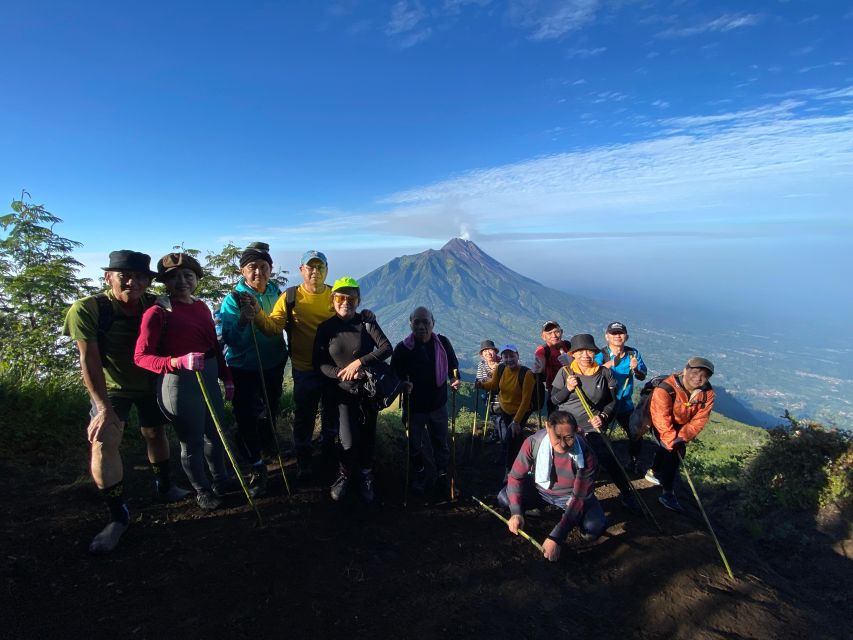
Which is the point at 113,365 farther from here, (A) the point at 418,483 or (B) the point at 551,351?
(B) the point at 551,351

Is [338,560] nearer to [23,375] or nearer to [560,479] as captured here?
[560,479]

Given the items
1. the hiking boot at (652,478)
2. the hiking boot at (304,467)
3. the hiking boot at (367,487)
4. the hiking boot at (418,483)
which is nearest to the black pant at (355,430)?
the hiking boot at (367,487)

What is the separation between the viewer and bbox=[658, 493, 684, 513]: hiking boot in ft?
19.9

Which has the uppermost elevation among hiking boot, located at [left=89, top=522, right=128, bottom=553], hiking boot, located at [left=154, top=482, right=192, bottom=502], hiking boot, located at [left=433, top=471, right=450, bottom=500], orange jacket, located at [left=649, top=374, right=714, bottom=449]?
orange jacket, located at [left=649, top=374, right=714, bottom=449]

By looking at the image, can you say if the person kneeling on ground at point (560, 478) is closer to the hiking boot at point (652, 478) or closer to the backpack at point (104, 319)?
the hiking boot at point (652, 478)

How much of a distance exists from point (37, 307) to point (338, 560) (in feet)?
59.2

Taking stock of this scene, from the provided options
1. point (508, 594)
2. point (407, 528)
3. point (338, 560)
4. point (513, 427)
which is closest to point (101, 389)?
point (338, 560)

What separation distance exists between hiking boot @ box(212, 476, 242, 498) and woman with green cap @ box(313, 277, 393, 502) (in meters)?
1.28

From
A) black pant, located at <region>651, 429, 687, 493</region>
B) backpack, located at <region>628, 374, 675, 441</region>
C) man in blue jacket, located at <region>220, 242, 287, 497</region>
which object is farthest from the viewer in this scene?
backpack, located at <region>628, 374, 675, 441</region>

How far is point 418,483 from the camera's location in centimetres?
582

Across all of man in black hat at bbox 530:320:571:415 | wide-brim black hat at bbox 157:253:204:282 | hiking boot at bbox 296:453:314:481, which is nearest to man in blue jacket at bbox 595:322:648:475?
man in black hat at bbox 530:320:571:415

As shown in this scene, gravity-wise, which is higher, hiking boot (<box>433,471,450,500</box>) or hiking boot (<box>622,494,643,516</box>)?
hiking boot (<box>433,471,450,500</box>)

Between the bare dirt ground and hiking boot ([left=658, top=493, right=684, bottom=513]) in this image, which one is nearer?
the bare dirt ground

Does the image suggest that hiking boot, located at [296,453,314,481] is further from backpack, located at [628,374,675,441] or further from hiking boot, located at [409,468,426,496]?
backpack, located at [628,374,675,441]
